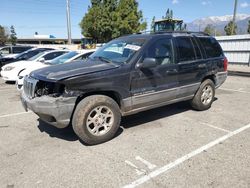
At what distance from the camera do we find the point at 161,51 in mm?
4762

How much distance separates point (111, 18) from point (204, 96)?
36442mm

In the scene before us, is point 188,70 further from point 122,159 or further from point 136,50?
point 122,159

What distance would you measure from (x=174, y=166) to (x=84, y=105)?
1.68 meters

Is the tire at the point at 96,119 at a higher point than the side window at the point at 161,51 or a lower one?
lower

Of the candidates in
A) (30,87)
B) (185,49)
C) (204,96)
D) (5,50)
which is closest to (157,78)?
(185,49)

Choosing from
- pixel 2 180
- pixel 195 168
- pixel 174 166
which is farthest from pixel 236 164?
pixel 2 180

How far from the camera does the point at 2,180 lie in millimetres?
3033

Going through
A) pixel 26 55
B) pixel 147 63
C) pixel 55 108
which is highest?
pixel 147 63

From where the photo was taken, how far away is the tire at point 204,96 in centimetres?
574

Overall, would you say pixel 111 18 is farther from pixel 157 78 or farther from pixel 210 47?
pixel 157 78

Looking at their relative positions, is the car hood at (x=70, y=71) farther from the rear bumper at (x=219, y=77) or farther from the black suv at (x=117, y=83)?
the rear bumper at (x=219, y=77)

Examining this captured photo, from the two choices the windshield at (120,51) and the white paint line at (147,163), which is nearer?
the white paint line at (147,163)

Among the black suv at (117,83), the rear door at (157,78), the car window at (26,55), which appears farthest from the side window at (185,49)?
→ the car window at (26,55)

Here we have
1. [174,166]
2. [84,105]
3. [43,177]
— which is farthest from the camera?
[84,105]
